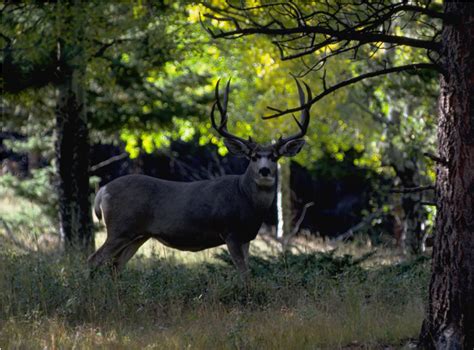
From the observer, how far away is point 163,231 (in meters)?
10.8

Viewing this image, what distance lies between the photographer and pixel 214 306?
8719mm

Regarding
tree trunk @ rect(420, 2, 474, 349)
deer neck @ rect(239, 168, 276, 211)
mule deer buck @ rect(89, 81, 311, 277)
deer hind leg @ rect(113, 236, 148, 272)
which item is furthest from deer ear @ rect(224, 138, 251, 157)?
tree trunk @ rect(420, 2, 474, 349)

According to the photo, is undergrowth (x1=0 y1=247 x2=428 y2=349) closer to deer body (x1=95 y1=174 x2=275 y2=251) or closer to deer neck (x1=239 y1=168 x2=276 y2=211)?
deer body (x1=95 y1=174 x2=275 y2=251)

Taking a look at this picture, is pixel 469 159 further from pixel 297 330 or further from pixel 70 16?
pixel 70 16

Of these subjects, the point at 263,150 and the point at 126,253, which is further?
the point at 126,253

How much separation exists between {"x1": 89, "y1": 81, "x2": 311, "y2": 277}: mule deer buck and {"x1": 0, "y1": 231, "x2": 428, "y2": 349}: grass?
1.37 feet

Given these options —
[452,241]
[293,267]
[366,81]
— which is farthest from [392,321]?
[366,81]

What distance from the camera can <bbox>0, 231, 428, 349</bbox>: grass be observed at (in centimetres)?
734

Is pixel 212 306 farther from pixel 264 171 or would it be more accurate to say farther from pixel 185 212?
pixel 264 171

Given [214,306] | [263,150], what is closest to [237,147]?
[263,150]

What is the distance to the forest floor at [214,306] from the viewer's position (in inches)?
289

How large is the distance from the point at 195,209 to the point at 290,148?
4.61ft

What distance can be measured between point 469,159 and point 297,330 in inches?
85.1

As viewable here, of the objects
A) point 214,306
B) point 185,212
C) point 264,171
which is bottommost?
point 214,306
